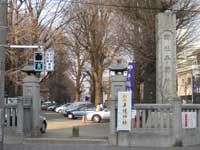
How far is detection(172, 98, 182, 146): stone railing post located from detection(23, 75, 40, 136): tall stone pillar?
22.3 feet

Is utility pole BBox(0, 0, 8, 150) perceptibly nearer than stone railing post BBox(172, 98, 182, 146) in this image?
Yes

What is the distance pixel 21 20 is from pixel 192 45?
58.1ft

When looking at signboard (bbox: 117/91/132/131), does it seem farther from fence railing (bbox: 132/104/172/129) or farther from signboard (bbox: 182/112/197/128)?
signboard (bbox: 182/112/197/128)

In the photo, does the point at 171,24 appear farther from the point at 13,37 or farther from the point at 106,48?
the point at 106,48

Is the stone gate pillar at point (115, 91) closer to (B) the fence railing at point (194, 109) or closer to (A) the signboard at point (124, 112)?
(A) the signboard at point (124, 112)

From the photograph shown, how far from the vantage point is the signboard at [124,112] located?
70.6 feet

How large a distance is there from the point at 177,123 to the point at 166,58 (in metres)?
5.31

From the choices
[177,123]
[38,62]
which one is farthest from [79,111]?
[38,62]

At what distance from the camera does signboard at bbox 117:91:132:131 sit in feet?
70.6

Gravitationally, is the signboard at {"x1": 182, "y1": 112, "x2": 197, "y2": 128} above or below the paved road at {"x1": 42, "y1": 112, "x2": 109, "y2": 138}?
above

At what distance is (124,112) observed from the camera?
71.1 ft

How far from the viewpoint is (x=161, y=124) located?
2173cm

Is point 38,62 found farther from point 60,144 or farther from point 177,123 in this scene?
point 177,123

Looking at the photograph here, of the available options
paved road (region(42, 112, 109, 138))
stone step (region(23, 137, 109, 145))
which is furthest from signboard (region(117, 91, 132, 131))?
paved road (region(42, 112, 109, 138))
